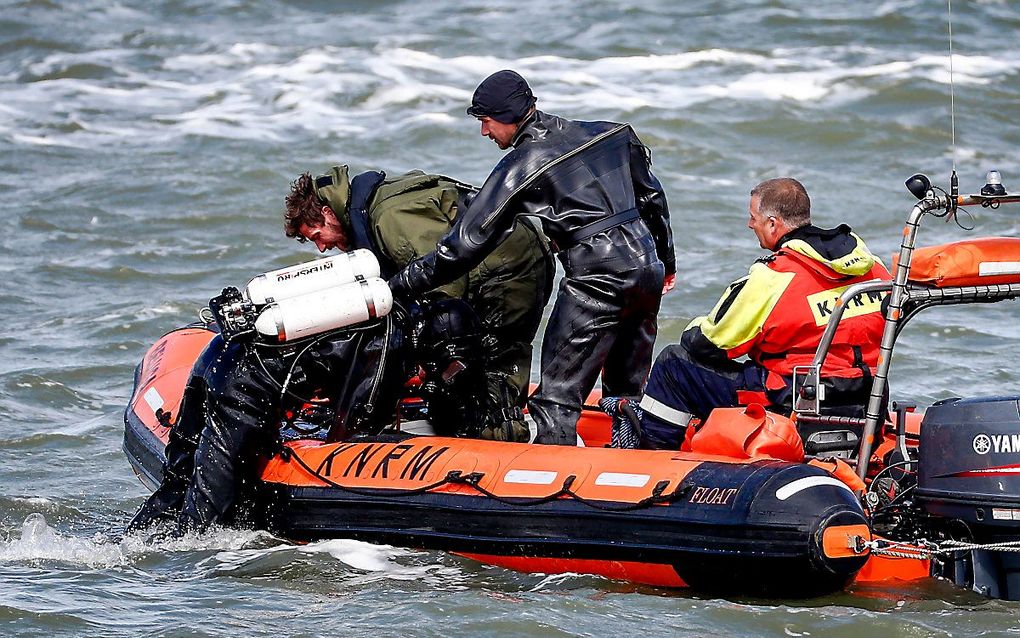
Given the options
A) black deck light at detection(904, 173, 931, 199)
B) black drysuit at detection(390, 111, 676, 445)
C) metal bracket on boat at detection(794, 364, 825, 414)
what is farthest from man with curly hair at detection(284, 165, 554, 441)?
black deck light at detection(904, 173, 931, 199)

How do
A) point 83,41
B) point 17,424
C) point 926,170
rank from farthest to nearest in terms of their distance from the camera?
point 83,41 → point 926,170 → point 17,424

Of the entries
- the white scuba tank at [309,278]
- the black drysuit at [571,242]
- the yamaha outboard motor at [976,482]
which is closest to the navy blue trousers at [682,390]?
the black drysuit at [571,242]

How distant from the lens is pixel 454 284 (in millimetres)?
5523

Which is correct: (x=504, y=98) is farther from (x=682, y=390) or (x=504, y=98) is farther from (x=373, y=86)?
(x=373, y=86)

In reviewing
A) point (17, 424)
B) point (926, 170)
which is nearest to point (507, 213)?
point (17, 424)

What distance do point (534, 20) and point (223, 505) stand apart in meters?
12.3

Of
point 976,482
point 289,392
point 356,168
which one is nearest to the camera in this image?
point 976,482

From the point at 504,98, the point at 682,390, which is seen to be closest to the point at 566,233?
the point at 504,98

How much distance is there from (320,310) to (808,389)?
156cm

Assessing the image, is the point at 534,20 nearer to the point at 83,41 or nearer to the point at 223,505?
the point at 83,41

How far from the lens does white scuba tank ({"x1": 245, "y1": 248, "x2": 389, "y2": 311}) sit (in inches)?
198

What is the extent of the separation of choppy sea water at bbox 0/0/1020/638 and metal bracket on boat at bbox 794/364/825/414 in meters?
0.56

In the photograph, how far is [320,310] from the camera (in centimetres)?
501

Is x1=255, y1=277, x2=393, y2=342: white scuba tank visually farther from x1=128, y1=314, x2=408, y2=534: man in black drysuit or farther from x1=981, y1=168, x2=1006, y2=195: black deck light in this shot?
x1=981, y1=168, x2=1006, y2=195: black deck light
